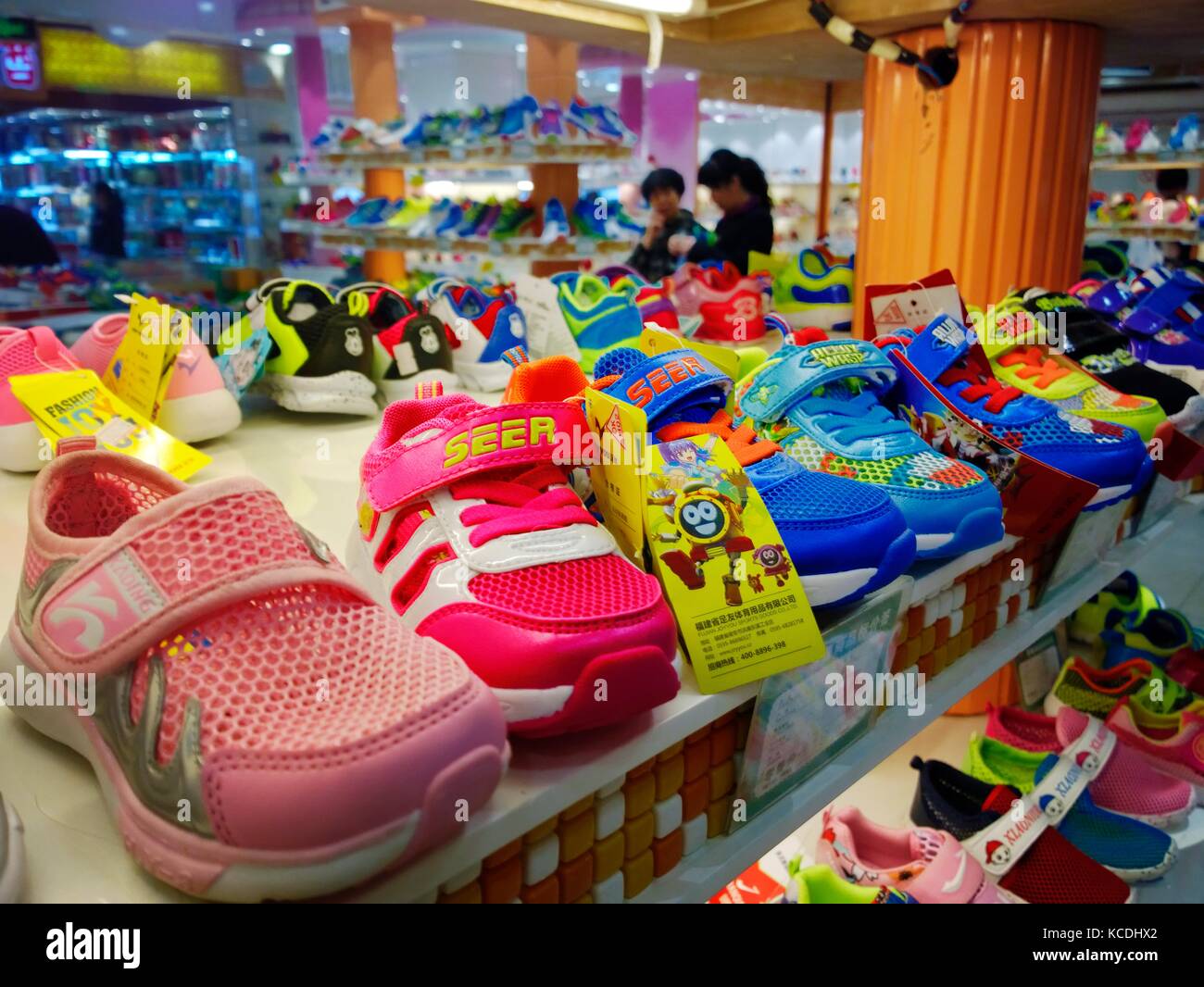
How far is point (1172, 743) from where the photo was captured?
5.73ft

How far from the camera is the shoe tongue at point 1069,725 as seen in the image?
1.61 metres

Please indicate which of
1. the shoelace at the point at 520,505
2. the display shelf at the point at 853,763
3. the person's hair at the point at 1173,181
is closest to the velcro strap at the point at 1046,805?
the display shelf at the point at 853,763

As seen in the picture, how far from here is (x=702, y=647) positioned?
68cm

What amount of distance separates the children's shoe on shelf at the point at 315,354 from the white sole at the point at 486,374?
24 centimetres

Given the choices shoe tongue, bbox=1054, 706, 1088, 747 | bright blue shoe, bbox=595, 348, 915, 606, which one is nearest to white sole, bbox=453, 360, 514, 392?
bright blue shoe, bbox=595, 348, 915, 606

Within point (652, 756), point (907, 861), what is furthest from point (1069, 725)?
point (652, 756)

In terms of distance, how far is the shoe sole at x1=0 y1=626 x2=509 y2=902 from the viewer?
45 cm

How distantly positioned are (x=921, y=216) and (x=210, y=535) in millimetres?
2206

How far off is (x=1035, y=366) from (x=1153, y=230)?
132 inches

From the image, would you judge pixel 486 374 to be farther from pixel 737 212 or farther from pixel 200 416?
pixel 737 212

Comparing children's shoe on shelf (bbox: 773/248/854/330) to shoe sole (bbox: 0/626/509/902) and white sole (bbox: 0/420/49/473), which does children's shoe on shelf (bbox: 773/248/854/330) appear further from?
shoe sole (bbox: 0/626/509/902)

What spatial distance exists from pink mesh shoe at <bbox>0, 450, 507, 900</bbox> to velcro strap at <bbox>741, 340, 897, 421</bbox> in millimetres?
539

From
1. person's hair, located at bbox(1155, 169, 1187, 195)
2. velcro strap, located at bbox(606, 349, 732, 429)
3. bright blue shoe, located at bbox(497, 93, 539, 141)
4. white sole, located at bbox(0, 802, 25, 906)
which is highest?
bright blue shoe, located at bbox(497, 93, 539, 141)
